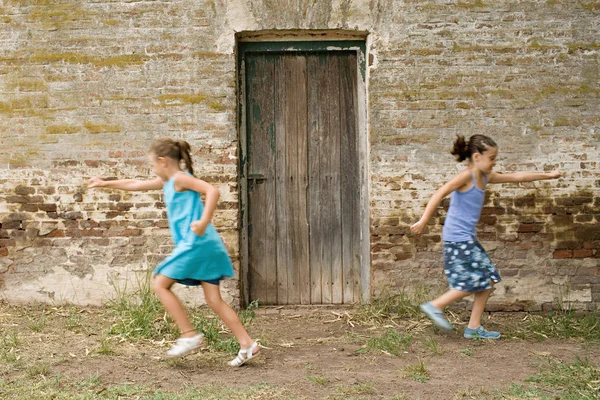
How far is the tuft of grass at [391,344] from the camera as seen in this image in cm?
484

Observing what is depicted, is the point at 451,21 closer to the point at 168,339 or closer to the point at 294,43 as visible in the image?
the point at 294,43

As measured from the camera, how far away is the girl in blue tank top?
194 inches

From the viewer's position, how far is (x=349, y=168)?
6188mm

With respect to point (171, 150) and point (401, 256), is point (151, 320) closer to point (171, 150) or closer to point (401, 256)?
point (171, 150)

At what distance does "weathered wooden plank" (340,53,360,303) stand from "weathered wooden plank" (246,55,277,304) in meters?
0.68

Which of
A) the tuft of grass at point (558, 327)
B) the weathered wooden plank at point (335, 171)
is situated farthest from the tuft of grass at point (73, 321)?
the tuft of grass at point (558, 327)

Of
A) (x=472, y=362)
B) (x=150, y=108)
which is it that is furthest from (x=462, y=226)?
(x=150, y=108)

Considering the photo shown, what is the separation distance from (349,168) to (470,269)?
67.1 inches

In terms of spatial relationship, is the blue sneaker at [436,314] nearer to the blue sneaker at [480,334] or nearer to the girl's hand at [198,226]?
the blue sneaker at [480,334]

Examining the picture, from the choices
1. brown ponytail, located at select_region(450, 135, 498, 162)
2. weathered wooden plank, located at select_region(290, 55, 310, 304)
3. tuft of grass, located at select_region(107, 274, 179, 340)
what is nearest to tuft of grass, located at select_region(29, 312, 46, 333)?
tuft of grass, located at select_region(107, 274, 179, 340)

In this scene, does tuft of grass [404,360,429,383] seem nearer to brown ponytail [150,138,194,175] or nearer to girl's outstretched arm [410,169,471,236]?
girl's outstretched arm [410,169,471,236]

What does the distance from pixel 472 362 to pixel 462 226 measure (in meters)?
1.04

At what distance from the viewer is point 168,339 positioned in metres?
5.11

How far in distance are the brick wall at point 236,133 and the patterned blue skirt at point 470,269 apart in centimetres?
94
